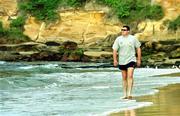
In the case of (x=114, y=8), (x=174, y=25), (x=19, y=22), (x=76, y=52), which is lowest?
(x=76, y=52)

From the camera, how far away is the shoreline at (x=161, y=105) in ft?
32.1

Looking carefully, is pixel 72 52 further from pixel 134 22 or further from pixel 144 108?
pixel 144 108

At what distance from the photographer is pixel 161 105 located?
35.8 ft

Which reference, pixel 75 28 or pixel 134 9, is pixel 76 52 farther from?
pixel 134 9

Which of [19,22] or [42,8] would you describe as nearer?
[19,22]

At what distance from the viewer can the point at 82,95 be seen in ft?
44.7

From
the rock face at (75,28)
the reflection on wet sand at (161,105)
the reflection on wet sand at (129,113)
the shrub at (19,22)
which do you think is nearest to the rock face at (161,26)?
the rock face at (75,28)

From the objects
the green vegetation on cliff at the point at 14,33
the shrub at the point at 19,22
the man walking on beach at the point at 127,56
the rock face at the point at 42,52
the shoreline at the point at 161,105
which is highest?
the man walking on beach at the point at 127,56

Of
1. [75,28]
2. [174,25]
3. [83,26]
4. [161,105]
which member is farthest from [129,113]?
[75,28]

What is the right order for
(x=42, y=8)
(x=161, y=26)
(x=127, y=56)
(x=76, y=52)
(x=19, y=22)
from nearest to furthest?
(x=127, y=56) → (x=76, y=52) → (x=161, y=26) → (x=19, y=22) → (x=42, y=8)

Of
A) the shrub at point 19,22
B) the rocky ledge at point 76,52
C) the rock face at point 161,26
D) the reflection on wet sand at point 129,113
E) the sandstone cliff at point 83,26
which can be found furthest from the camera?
the shrub at point 19,22

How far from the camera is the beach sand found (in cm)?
977

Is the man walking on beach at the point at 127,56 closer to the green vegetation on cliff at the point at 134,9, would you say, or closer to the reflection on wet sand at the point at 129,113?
the reflection on wet sand at the point at 129,113

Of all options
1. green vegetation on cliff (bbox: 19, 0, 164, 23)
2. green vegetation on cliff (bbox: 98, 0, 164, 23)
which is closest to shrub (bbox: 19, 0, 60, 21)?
green vegetation on cliff (bbox: 19, 0, 164, 23)
